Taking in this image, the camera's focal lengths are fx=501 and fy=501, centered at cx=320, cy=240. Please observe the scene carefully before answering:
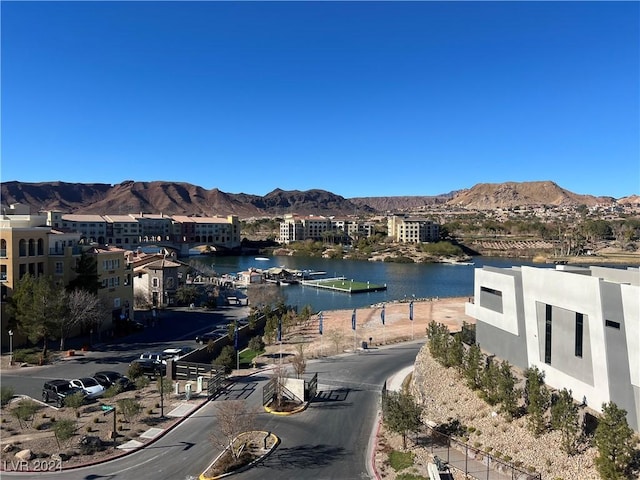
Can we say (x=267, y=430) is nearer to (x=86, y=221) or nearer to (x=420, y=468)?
(x=420, y=468)

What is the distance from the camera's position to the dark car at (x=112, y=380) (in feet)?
70.4

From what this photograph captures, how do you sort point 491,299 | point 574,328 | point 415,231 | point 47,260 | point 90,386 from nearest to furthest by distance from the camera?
point 574,328 < point 90,386 < point 491,299 < point 47,260 < point 415,231

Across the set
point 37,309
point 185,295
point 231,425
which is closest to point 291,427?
point 231,425

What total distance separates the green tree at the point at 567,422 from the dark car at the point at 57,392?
16857 mm

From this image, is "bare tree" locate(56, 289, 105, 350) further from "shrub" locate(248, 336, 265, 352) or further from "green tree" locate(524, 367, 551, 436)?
"green tree" locate(524, 367, 551, 436)

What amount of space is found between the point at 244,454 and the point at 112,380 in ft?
32.7

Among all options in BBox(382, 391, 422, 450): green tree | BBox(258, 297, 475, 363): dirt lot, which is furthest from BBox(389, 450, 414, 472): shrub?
BBox(258, 297, 475, 363): dirt lot

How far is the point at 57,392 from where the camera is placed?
1961 cm

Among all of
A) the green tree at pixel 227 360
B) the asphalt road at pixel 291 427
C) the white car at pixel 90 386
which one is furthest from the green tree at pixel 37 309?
the green tree at pixel 227 360

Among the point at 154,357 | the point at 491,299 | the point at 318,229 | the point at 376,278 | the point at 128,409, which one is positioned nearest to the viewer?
the point at 128,409

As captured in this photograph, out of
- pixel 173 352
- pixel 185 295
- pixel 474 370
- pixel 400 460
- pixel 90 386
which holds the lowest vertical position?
pixel 400 460

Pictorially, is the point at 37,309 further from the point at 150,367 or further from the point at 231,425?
the point at 231,425

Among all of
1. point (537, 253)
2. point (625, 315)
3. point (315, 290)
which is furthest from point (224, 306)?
point (537, 253)

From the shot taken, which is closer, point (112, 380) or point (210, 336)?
point (112, 380)
